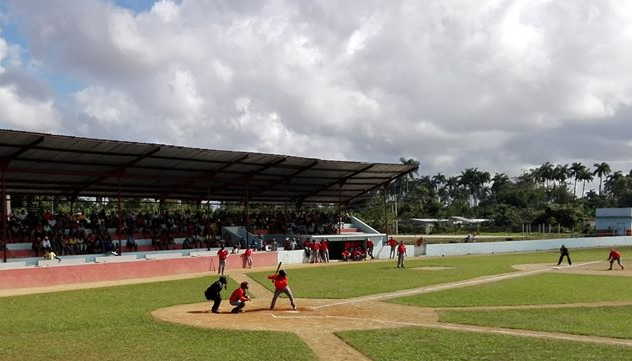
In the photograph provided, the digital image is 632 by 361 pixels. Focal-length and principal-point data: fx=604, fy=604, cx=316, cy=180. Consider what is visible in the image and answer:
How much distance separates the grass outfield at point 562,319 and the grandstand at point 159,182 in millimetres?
21328

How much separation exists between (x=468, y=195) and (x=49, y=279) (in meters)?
149

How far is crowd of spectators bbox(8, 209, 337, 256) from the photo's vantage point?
33.5m

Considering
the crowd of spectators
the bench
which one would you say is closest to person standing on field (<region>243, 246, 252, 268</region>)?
the crowd of spectators

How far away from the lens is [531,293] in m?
23.0

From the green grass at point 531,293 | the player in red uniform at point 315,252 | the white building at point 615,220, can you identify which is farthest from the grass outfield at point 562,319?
the white building at point 615,220

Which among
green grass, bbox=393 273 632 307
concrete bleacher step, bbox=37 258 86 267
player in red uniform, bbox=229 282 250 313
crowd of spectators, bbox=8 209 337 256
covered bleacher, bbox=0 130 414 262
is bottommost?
green grass, bbox=393 273 632 307

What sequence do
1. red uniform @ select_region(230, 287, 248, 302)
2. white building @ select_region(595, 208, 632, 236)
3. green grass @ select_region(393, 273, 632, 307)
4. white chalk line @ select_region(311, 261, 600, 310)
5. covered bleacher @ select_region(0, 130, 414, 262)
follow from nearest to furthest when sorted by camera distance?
1. red uniform @ select_region(230, 287, 248, 302)
2. green grass @ select_region(393, 273, 632, 307)
3. white chalk line @ select_region(311, 261, 600, 310)
4. covered bleacher @ select_region(0, 130, 414, 262)
5. white building @ select_region(595, 208, 632, 236)

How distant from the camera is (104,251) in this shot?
3388 centimetres

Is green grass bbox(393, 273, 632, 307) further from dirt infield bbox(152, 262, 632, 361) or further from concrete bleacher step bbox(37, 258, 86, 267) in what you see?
concrete bleacher step bbox(37, 258, 86, 267)

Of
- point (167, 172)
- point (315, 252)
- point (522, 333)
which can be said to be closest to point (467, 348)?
point (522, 333)

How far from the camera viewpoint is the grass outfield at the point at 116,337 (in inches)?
500

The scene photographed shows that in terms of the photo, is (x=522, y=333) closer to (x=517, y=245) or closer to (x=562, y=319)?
(x=562, y=319)

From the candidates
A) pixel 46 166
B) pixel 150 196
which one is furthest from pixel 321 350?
pixel 150 196

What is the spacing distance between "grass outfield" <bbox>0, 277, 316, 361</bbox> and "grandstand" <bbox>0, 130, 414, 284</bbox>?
10.8m
